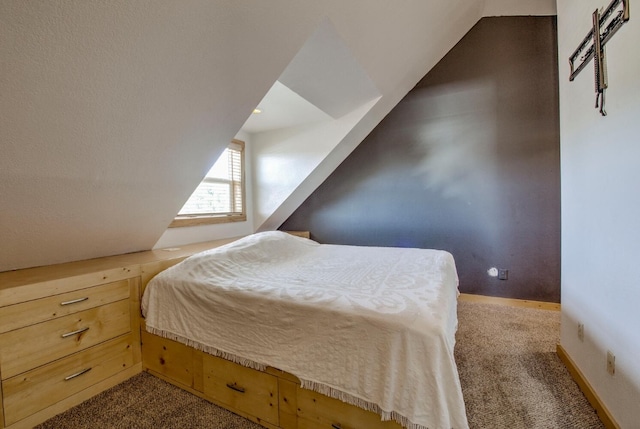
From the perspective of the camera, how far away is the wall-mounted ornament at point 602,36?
4.02 ft

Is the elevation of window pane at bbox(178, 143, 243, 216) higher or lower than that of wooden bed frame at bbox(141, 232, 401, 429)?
higher

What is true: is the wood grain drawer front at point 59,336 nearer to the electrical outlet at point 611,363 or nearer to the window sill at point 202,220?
the window sill at point 202,220

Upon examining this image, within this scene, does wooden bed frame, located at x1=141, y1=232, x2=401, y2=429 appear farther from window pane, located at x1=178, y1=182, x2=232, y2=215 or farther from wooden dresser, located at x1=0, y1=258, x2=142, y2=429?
window pane, located at x1=178, y1=182, x2=232, y2=215

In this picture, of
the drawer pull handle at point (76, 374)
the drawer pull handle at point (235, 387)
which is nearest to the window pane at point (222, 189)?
the drawer pull handle at point (76, 374)

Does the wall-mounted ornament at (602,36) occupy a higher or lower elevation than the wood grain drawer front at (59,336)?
higher

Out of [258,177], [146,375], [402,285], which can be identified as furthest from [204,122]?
[258,177]

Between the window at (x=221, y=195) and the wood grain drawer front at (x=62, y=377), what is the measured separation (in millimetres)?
1290

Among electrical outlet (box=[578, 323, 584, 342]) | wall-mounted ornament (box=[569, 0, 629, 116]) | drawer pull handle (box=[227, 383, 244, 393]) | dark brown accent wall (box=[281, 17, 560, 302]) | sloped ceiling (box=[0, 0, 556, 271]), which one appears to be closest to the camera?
sloped ceiling (box=[0, 0, 556, 271])

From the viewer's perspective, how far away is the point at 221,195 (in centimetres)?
334

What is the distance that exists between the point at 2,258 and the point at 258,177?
8.03 ft

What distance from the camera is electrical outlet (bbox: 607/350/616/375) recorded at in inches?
51.4

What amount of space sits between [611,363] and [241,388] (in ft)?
6.17

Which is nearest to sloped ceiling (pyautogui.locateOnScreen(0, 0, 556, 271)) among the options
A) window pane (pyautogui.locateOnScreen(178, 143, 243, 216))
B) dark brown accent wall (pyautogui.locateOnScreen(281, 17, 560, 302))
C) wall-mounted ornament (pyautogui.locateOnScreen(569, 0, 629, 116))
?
window pane (pyautogui.locateOnScreen(178, 143, 243, 216))

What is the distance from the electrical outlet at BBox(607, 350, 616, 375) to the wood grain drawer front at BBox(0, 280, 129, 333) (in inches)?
109
